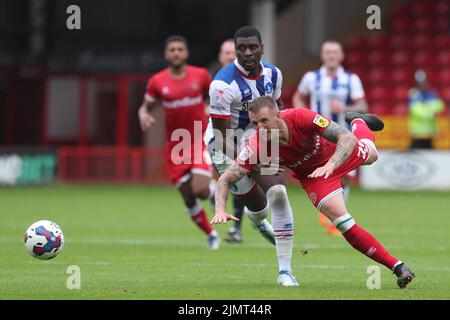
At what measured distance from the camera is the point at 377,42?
3159 centimetres

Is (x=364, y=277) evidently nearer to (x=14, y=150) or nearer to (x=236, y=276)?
(x=236, y=276)

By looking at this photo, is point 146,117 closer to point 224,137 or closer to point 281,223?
point 224,137

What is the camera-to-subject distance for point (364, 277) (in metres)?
10.1

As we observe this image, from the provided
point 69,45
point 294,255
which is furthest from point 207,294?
point 69,45

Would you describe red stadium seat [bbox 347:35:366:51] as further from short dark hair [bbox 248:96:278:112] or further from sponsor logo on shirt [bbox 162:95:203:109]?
short dark hair [bbox 248:96:278:112]

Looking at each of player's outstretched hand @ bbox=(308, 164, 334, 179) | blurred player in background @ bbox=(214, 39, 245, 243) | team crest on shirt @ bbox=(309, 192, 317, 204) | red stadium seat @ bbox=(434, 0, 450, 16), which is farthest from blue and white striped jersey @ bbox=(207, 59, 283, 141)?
red stadium seat @ bbox=(434, 0, 450, 16)

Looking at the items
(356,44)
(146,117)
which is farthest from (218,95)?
(356,44)

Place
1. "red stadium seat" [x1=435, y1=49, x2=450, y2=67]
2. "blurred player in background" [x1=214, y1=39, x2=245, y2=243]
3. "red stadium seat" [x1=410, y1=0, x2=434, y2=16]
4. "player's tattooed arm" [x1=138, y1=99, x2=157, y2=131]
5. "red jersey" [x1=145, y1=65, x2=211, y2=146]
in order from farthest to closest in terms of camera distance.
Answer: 1. "red stadium seat" [x1=410, y1=0, x2=434, y2=16]
2. "red stadium seat" [x1=435, y1=49, x2=450, y2=67]
3. "red jersey" [x1=145, y1=65, x2=211, y2=146]
4. "blurred player in background" [x1=214, y1=39, x2=245, y2=243]
5. "player's tattooed arm" [x1=138, y1=99, x2=157, y2=131]

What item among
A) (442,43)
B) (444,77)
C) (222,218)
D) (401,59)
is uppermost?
(442,43)

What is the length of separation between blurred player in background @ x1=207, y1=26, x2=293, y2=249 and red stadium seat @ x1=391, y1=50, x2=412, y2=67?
20.7 metres

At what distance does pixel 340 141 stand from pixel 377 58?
22783 mm

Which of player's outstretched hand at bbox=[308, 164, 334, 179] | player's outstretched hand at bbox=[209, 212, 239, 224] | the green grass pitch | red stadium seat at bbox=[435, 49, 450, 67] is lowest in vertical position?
the green grass pitch

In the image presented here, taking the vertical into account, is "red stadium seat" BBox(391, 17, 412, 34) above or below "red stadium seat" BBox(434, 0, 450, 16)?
below

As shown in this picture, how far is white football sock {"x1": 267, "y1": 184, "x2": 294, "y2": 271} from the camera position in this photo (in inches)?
383
